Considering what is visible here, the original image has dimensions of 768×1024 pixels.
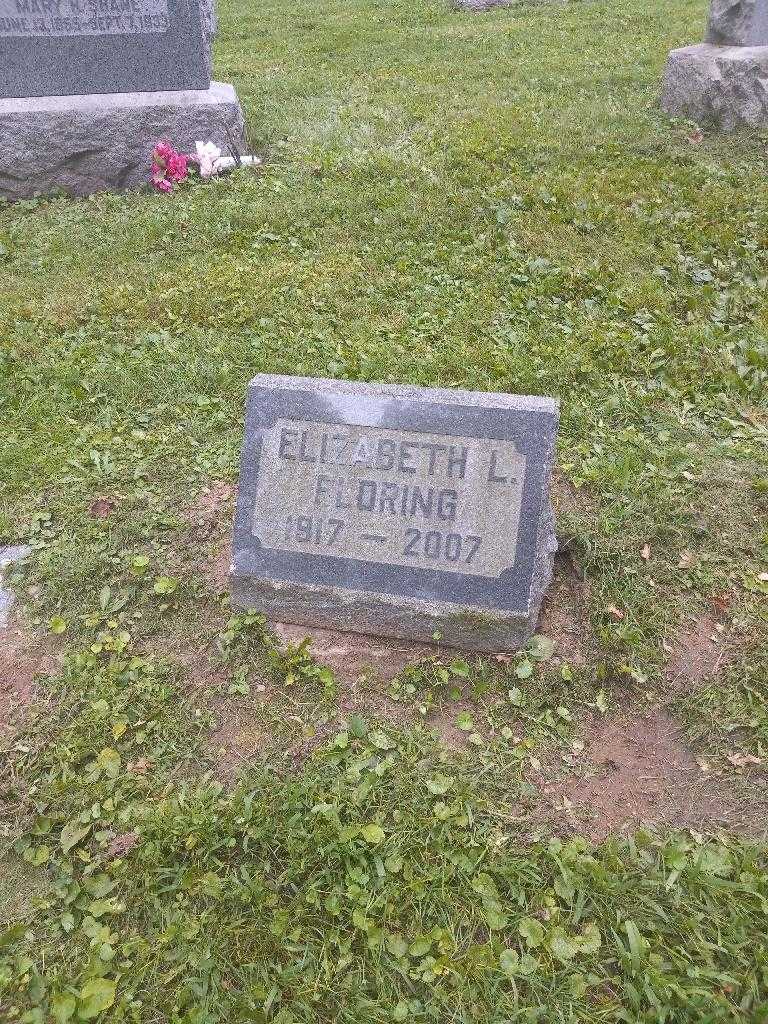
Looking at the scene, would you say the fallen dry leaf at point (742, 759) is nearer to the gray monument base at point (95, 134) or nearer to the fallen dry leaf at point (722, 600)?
the fallen dry leaf at point (722, 600)

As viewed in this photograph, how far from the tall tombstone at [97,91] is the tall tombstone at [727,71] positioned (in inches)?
162

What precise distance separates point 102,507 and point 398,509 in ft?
5.33

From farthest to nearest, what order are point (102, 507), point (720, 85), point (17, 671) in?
point (720, 85) → point (102, 507) → point (17, 671)

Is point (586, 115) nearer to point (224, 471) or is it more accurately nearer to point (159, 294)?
point (159, 294)

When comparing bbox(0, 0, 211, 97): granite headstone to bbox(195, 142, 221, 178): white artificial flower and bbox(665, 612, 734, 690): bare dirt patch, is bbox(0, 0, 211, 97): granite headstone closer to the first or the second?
bbox(195, 142, 221, 178): white artificial flower

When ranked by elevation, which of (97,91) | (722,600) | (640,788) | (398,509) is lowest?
(640,788)

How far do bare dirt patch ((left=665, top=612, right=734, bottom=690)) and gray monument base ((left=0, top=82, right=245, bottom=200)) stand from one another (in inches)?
249

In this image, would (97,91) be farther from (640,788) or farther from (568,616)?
(640,788)

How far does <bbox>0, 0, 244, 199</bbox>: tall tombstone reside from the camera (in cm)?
702

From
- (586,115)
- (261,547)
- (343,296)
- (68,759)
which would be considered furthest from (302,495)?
(586,115)


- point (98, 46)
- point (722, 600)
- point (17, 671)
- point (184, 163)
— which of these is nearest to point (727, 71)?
point (184, 163)

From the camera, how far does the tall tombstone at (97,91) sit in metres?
7.02

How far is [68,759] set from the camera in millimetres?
2865

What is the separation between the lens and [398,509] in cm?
304
